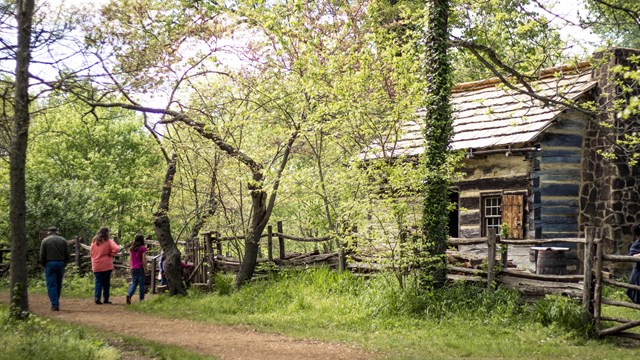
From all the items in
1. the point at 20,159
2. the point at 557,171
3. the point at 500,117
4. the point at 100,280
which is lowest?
the point at 100,280

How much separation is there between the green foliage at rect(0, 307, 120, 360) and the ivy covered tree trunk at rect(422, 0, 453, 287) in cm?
694

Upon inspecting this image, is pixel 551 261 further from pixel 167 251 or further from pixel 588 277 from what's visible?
pixel 167 251

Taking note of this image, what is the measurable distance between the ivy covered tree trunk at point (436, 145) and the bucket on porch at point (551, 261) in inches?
161

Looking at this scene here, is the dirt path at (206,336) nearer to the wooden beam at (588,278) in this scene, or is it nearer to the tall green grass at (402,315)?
the tall green grass at (402,315)

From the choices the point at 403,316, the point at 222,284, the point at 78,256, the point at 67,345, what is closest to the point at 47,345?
the point at 67,345

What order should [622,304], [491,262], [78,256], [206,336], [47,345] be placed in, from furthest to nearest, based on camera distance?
[78,256] → [491,262] → [206,336] → [622,304] → [47,345]

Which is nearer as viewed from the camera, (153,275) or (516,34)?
(516,34)

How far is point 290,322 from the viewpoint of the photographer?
1306 cm

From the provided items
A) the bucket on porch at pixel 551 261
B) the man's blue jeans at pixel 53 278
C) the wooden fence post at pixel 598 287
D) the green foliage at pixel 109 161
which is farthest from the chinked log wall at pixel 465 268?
the green foliage at pixel 109 161

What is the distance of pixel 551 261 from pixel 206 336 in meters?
9.67

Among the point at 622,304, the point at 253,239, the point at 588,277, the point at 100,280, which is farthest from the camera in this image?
the point at 253,239

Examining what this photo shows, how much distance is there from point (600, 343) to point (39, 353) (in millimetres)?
8309

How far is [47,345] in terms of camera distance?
27.3 ft

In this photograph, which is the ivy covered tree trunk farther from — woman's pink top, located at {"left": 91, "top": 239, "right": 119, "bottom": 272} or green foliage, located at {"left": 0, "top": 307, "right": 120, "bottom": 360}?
woman's pink top, located at {"left": 91, "top": 239, "right": 119, "bottom": 272}
